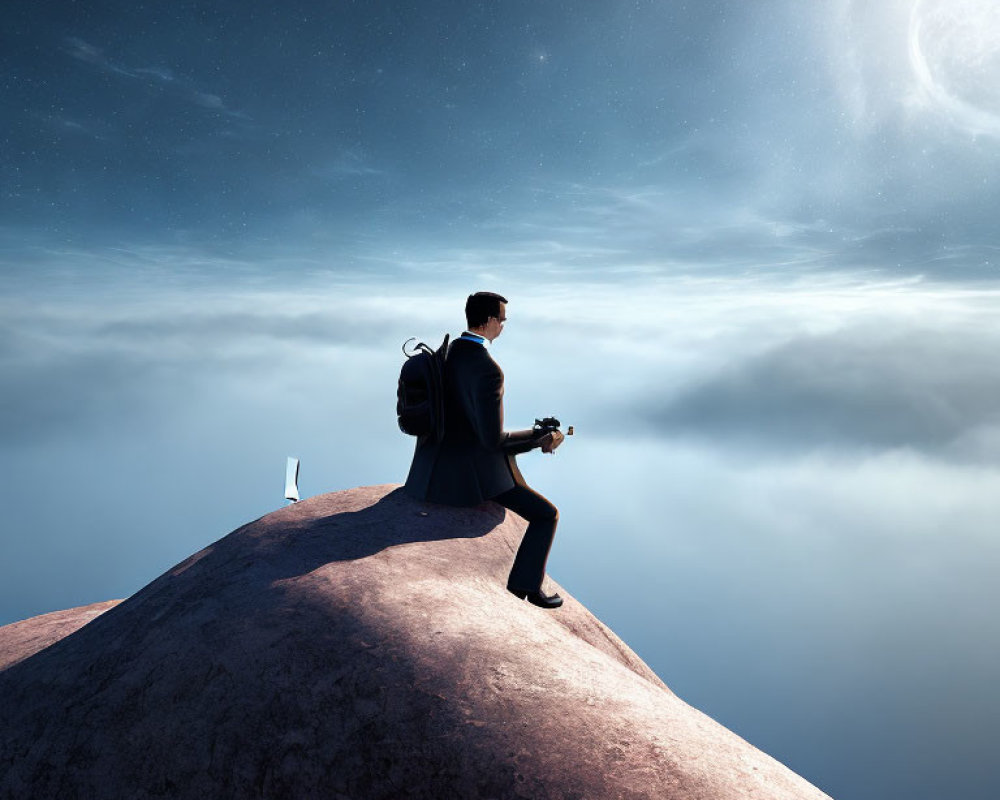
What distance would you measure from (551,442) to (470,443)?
0.89m

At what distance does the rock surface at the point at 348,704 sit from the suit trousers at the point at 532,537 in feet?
1.26

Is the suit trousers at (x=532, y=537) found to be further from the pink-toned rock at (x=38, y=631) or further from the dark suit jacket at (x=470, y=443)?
the pink-toned rock at (x=38, y=631)

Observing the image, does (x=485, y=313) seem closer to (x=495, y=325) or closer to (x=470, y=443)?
(x=495, y=325)

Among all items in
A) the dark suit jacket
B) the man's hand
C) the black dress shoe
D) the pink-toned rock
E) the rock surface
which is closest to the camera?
the rock surface

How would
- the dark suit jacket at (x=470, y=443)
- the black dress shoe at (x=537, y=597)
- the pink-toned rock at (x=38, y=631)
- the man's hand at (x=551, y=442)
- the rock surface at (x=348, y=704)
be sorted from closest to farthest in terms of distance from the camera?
the rock surface at (x=348, y=704) → the dark suit jacket at (x=470, y=443) → the black dress shoe at (x=537, y=597) → the man's hand at (x=551, y=442) → the pink-toned rock at (x=38, y=631)

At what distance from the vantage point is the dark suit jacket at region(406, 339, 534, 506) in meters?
6.46

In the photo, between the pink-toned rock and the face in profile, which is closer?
the face in profile

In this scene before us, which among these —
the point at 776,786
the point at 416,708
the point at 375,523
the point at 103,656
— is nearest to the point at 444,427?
the point at 375,523

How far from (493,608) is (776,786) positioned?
2512mm

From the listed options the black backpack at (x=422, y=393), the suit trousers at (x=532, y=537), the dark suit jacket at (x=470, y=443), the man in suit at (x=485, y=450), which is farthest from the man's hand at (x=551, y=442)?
the black backpack at (x=422, y=393)

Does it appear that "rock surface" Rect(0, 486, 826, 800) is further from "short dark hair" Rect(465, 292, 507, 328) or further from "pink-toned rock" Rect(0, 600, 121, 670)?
"short dark hair" Rect(465, 292, 507, 328)

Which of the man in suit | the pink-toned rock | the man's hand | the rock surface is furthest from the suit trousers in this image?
the pink-toned rock

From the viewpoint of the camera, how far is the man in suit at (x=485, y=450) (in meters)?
6.49

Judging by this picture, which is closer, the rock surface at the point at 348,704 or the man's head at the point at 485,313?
the rock surface at the point at 348,704
